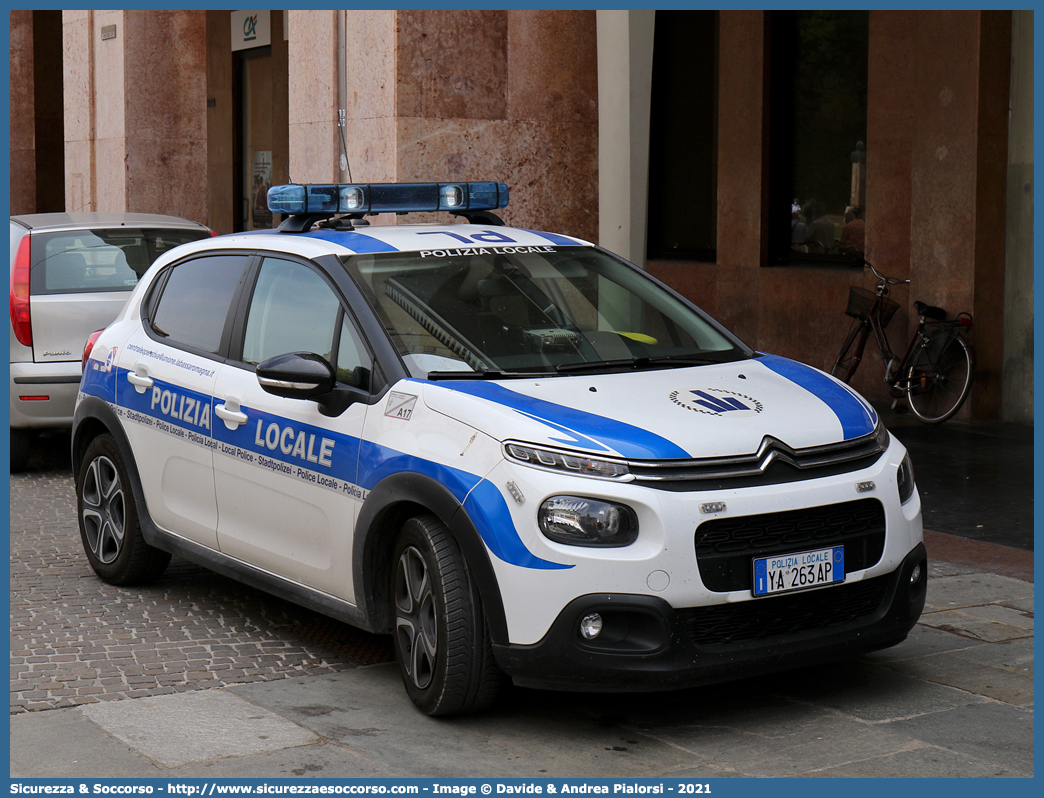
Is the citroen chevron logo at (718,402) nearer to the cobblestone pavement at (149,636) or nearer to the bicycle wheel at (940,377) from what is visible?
the cobblestone pavement at (149,636)

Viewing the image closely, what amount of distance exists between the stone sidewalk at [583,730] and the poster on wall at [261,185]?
17.5m

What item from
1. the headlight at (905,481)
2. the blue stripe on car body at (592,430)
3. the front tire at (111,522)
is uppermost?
the blue stripe on car body at (592,430)

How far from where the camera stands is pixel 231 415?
5621 millimetres

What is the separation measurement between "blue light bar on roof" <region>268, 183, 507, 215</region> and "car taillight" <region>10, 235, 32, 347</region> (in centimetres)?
400

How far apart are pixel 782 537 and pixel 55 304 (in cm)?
645

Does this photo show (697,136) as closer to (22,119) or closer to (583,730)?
(583,730)

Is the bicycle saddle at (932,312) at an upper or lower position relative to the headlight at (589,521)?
upper

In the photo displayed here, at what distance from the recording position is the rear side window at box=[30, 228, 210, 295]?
380 inches

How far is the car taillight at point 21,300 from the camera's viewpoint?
9.48m

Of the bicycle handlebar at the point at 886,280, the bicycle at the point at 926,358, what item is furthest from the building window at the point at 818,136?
the bicycle at the point at 926,358

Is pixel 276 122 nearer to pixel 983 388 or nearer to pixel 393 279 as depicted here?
pixel 983 388

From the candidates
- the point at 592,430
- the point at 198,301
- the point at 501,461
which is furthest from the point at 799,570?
the point at 198,301

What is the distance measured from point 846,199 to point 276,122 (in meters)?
11.2

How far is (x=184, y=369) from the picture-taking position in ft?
19.9
